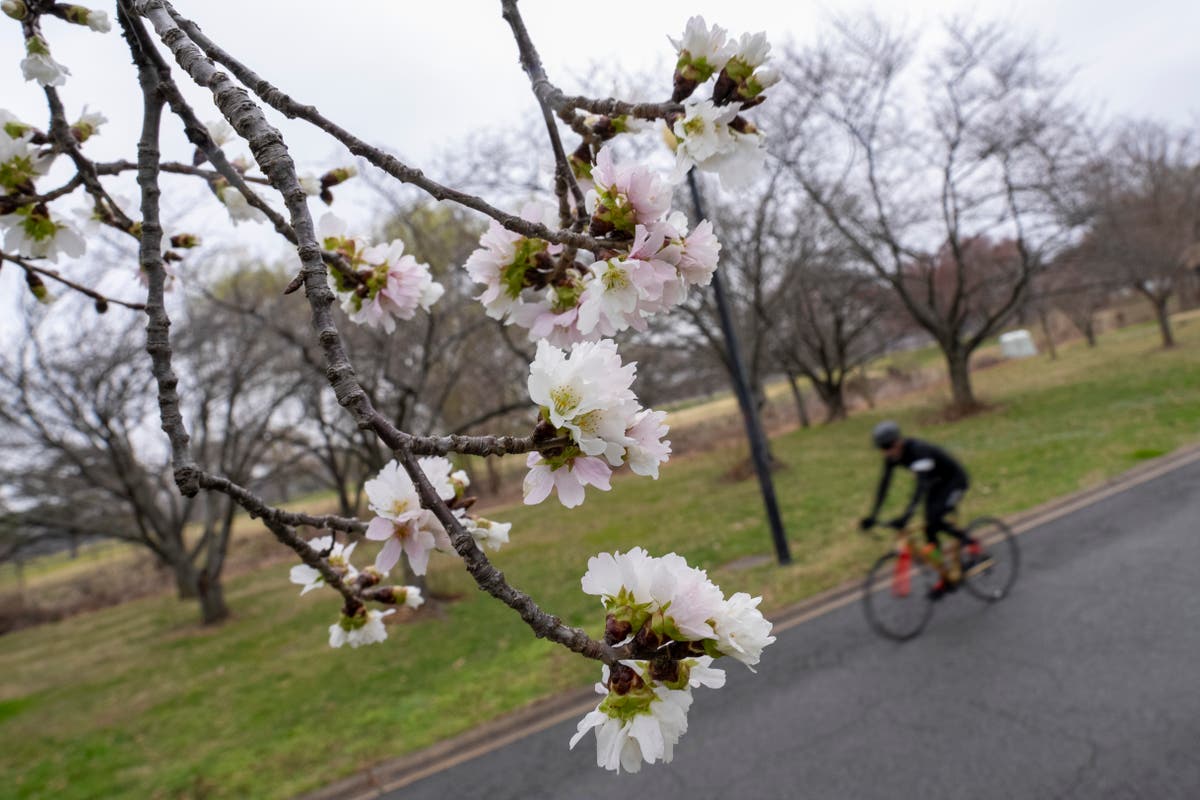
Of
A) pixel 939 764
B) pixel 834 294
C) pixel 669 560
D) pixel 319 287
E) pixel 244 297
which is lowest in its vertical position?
pixel 939 764

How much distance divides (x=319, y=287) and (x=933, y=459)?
689 cm

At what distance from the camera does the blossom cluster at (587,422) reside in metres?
0.75

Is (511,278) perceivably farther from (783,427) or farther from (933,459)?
(783,427)

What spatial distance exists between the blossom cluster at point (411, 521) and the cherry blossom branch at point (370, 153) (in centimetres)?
30

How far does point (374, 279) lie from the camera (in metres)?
1.31

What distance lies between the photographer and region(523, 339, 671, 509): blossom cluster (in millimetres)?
753

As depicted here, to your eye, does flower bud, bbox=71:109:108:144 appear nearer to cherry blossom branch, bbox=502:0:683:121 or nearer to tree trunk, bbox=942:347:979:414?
cherry blossom branch, bbox=502:0:683:121

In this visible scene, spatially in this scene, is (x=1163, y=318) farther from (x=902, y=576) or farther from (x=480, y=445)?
(x=480, y=445)

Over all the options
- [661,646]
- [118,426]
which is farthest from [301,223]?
[118,426]

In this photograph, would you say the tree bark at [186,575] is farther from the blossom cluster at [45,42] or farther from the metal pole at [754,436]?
the blossom cluster at [45,42]

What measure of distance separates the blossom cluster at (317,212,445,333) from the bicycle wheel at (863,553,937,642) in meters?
6.15

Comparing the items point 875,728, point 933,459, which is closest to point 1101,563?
point 933,459

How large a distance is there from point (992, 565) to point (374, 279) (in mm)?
7374

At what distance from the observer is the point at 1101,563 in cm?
707
